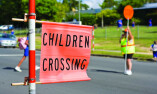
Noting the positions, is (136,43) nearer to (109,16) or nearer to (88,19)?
(109,16)

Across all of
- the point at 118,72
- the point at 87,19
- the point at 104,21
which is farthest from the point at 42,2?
the point at 118,72

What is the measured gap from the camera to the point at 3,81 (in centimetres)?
834

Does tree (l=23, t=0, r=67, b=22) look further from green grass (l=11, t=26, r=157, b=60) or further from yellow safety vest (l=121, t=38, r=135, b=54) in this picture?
yellow safety vest (l=121, t=38, r=135, b=54)

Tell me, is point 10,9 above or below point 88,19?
above

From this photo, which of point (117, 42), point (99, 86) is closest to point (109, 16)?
point (117, 42)

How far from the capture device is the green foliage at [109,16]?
63.0 m

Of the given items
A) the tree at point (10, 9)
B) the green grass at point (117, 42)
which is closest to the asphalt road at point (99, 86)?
the green grass at point (117, 42)

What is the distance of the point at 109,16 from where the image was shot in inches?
2498

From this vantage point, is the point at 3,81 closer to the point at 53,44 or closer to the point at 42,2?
the point at 53,44

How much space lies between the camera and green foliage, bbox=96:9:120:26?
63.0 m

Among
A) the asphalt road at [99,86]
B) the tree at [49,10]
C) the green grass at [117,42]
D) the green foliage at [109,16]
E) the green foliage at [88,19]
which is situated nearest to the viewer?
the asphalt road at [99,86]

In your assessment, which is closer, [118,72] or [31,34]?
[31,34]

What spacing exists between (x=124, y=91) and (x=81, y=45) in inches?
126

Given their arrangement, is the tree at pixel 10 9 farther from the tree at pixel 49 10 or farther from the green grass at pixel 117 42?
the green grass at pixel 117 42
